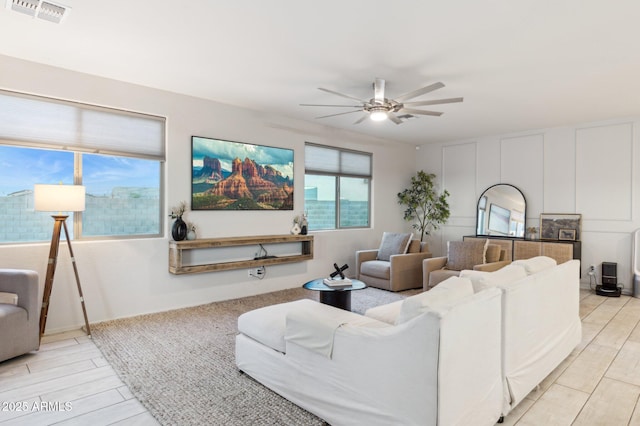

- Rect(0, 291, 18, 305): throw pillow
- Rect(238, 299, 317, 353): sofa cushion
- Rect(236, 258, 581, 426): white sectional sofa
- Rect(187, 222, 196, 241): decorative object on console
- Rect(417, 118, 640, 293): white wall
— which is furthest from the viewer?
Rect(417, 118, 640, 293): white wall

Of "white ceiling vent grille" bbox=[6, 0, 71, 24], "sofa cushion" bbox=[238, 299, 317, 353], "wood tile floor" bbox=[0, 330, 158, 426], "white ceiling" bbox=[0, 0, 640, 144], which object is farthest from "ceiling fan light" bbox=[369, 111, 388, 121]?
"wood tile floor" bbox=[0, 330, 158, 426]

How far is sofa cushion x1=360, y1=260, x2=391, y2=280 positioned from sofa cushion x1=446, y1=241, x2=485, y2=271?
0.89 meters

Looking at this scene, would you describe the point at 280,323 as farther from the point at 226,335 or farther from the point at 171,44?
the point at 171,44

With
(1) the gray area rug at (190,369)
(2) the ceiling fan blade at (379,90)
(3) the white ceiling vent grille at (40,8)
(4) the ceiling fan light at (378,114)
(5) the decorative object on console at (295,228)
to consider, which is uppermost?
(3) the white ceiling vent grille at (40,8)

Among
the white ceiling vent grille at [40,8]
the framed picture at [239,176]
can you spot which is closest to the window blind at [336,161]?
the framed picture at [239,176]

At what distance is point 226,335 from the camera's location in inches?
141

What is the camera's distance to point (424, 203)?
295 inches

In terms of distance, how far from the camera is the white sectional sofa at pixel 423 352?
5.60ft

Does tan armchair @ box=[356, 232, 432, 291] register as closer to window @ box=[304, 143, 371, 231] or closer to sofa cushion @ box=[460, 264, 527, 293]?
window @ box=[304, 143, 371, 231]

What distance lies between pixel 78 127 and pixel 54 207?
105cm

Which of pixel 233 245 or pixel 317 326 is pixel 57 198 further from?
pixel 317 326

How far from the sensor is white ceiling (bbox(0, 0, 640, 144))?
261 cm

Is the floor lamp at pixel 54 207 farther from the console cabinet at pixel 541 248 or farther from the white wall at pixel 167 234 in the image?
the console cabinet at pixel 541 248

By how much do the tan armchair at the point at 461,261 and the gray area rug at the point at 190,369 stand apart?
1314 mm
